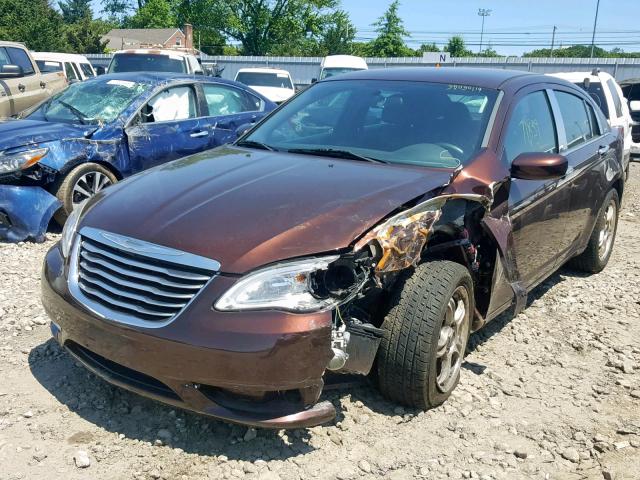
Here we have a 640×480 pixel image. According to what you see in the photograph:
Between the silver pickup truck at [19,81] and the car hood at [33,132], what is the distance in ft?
11.6

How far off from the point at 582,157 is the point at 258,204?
3.01 m

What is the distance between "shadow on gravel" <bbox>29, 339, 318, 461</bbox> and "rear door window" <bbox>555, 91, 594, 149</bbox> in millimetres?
3205

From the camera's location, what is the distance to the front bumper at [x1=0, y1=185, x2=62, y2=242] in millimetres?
5812

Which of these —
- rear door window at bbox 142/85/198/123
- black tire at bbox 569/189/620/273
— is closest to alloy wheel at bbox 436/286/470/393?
black tire at bbox 569/189/620/273

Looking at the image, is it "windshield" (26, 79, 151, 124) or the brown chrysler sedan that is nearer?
the brown chrysler sedan

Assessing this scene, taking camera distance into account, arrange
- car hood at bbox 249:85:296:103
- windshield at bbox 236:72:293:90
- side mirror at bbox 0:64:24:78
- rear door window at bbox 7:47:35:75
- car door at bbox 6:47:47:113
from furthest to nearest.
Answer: windshield at bbox 236:72:293:90 < car hood at bbox 249:85:296:103 < rear door window at bbox 7:47:35:75 < car door at bbox 6:47:47:113 < side mirror at bbox 0:64:24:78

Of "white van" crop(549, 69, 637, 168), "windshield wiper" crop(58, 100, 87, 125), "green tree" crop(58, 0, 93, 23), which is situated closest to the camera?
"windshield wiper" crop(58, 100, 87, 125)

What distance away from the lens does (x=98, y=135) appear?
646cm

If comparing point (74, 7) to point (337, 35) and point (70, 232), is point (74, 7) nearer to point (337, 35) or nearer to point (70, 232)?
point (337, 35)

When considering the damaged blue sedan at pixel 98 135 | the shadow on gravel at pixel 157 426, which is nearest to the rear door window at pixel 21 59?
the damaged blue sedan at pixel 98 135

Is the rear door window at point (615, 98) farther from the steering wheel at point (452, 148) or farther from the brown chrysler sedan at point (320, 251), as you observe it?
the steering wheel at point (452, 148)

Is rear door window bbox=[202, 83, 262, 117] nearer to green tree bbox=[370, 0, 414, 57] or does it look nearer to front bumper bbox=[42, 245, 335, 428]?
front bumper bbox=[42, 245, 335, 428]

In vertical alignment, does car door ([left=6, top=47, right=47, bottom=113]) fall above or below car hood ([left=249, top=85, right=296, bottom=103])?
above

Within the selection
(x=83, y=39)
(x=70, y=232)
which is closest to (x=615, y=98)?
(x=70, y=232)
